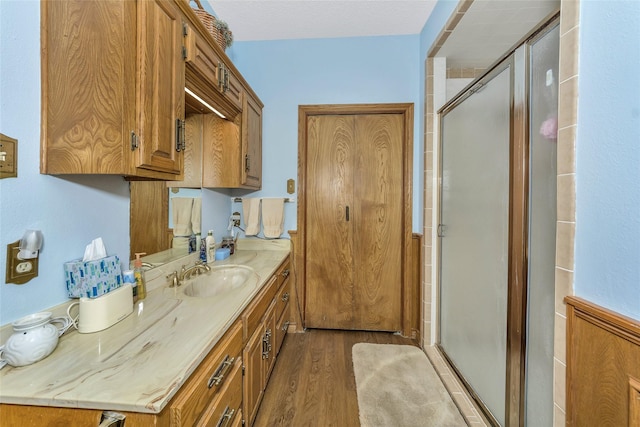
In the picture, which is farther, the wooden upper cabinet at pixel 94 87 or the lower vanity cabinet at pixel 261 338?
the lower vanity cabinet at pixel 261 338

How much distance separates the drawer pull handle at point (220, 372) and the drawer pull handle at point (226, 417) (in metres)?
0.14

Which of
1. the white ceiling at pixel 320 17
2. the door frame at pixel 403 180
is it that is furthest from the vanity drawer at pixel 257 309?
the white ceiling at pixel 320 17

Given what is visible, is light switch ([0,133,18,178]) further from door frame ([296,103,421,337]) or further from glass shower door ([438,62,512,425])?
glass shower door ([438,62,512,425])

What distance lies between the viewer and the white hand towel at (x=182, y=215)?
1.66m

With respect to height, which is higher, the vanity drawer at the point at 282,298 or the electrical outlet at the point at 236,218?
the electrical outlet at the point at 236,218

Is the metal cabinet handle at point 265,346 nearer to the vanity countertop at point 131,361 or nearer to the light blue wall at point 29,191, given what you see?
the vanity countertop at point 131,361

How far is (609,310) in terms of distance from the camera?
2.39ft

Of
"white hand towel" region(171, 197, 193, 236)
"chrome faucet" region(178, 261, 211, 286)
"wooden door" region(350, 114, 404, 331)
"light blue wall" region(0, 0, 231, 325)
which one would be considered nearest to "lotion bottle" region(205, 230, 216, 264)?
"white hand towel" region(171, 197, 193, 236)

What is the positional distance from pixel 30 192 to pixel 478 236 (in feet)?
6.70

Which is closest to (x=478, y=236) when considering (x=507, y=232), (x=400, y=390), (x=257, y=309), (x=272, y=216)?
(x=507, y=232)

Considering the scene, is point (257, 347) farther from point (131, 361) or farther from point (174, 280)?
point (131, 361)

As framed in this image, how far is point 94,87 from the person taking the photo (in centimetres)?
88

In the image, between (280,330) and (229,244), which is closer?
(280,330)

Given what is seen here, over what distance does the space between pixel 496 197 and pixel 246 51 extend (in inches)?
94.7
